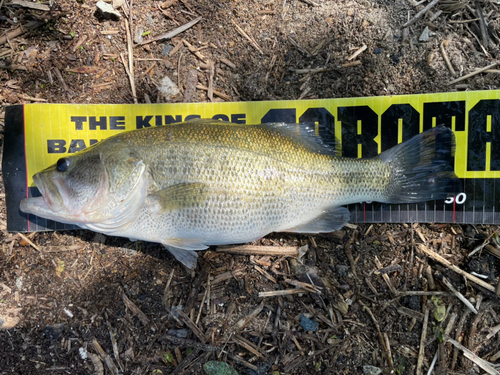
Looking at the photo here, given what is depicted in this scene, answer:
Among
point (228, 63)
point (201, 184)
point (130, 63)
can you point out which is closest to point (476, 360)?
point (201, 184)

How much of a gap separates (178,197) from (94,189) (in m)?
0.61

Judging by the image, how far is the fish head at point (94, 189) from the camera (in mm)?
2305

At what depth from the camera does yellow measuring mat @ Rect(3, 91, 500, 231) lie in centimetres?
285

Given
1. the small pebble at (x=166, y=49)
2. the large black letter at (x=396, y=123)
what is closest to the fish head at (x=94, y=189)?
the small pebble at (x=166, y=49)

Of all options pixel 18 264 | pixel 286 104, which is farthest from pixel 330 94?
pixel 18 264

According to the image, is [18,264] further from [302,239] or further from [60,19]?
[302,239]

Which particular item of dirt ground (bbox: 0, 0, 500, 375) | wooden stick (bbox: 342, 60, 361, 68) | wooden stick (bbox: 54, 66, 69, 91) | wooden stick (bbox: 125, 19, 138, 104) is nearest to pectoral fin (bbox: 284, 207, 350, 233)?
dirt ground (bbox: 0, 0, 500, 375)

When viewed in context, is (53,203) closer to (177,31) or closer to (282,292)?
(177,31)

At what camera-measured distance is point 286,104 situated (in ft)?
9.59

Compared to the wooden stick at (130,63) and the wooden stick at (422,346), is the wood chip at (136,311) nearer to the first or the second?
the wooden stick at (130,63)

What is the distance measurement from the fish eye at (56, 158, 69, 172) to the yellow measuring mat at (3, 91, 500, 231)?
0.61 meters

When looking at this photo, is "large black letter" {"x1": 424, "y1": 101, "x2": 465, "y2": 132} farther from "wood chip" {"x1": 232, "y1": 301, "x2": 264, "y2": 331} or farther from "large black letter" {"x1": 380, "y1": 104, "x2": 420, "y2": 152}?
"wood chip" {"x1": 232, "y1": 301, "x2": 264, "y2": 331}

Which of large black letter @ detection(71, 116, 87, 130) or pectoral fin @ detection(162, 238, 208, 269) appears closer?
pectoral fin @ detection(162, 238, 208, 269)

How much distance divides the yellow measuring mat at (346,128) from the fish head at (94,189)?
630mm
